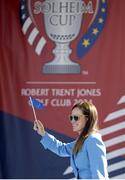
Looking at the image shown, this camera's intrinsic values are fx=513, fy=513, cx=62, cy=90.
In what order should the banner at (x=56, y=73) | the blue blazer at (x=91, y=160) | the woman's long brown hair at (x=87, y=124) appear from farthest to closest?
the banner at (x=56, y=73)
the woman's long brown hair at (x=87, y=124)
the blue blazer at (x=91, y=160)

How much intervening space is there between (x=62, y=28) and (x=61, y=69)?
1.37 feet

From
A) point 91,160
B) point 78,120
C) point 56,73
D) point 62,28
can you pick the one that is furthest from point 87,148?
point 62,28

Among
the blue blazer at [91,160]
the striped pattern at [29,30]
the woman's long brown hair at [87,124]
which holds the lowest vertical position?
the blue blazer at [91,160]

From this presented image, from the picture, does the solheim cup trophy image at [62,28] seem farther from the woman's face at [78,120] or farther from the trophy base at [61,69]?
the woman's face at [78,120]

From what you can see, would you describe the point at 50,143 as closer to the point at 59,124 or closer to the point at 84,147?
the point at 84,147

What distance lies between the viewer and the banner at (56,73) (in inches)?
203

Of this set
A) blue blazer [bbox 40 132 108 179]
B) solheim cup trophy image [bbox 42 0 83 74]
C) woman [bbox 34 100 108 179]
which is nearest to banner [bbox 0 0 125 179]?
solheim cup trophy image [bbox 42 0 83 74]

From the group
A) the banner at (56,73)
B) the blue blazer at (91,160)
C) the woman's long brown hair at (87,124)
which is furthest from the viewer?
the banner at (56,73)

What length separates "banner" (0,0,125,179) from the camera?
5.16m

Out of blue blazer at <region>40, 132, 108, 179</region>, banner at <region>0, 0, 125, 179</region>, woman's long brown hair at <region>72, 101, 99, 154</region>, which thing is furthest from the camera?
banner at <region>0, 0, 125, 179</region>

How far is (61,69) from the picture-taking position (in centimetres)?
524

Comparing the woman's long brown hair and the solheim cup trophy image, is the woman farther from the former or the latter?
the solheim cup trophy image

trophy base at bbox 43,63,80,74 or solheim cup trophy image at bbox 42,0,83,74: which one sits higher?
solheim cup trophy image at bbox 42,0,83,74

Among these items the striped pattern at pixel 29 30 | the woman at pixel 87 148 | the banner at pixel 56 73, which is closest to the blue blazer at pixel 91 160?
the woman at pixel 87 148
